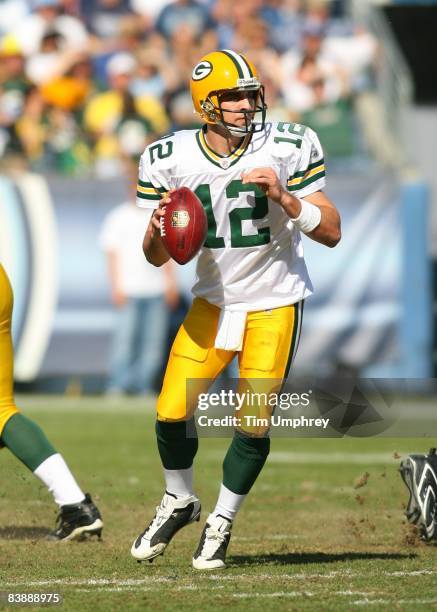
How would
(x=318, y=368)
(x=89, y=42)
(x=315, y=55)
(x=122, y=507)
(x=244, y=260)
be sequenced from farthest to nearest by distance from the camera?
(x=89, y=42), (x=315, y=55), (x=318, y=368), (x=122, y=507), (x=244, y=260)

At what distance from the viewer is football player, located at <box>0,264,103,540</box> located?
4.84 metres

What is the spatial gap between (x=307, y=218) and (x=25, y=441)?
1434mm

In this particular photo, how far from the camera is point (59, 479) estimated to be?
4.89 meters

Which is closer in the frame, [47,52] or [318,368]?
[318,368]

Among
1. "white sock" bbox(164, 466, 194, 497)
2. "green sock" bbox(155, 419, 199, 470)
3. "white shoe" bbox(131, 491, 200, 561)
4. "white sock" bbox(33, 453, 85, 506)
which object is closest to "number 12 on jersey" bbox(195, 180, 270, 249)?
"green sock" bbox(155, 419, 199, 470)

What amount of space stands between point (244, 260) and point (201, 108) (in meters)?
0.58

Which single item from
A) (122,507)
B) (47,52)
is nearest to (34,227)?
(47,52)

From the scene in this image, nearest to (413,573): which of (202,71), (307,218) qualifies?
(307,218)

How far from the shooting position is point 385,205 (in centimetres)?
1090

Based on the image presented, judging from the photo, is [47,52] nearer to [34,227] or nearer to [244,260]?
[34,227]

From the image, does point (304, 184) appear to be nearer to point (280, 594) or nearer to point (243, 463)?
point (243, 463)

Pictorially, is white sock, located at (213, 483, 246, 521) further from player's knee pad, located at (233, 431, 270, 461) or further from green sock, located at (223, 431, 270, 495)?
player's knee pad, located at (233, 431, 270, 461)

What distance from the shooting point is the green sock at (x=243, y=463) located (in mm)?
4453

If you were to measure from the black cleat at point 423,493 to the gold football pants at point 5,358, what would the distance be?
5.20 feet
